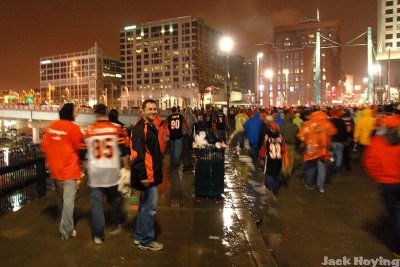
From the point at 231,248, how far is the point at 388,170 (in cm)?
232

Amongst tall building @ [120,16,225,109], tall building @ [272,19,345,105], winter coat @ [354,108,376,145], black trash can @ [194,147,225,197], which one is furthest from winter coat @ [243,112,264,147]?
tall building @ [272,19,345,105]

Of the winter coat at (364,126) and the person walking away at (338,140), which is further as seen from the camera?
the winter coat at (364,126)

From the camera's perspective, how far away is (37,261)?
212 inches

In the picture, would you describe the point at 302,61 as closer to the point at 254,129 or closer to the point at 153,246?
the point at 254,129

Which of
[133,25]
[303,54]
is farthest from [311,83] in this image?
[133,25]

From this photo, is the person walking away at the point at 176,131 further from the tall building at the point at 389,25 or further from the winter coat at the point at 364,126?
the tall building at the point at 389,25

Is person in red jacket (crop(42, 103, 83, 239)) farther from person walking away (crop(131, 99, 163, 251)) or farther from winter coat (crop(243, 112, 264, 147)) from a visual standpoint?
winter coat (crop(243, 112, 264, 147))

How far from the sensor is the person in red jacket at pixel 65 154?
19.9 ft

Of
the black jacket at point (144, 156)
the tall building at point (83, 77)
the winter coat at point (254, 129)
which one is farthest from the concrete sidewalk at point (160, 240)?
the tall building at point (83, 77)

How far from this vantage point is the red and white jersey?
230 inches

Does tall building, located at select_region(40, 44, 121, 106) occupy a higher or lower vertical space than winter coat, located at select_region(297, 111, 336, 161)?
higher

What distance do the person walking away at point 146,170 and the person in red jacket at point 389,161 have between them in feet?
9.35

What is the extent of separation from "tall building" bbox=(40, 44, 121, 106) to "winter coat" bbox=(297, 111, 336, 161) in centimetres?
16162

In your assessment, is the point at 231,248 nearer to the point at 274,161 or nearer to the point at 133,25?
the point at 274,161
